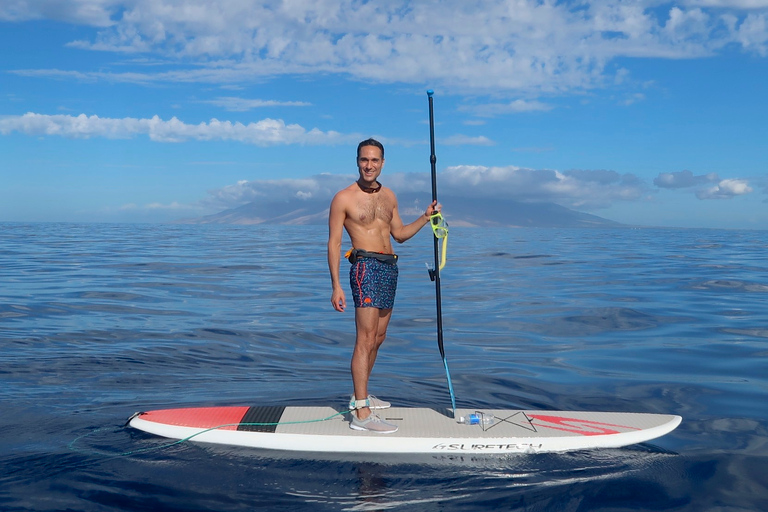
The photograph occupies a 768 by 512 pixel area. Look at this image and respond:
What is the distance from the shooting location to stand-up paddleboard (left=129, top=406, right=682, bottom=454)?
5.62 metres

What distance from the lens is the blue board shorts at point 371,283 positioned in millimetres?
5875

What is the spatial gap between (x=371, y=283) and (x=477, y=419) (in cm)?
166

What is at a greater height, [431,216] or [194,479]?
[431,216]

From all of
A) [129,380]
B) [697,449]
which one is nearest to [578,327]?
[697,449]

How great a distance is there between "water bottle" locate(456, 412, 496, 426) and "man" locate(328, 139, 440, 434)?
0.73m

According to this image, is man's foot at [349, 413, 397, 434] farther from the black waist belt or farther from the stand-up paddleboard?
the black waist belt

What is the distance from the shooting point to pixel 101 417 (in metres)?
6.44

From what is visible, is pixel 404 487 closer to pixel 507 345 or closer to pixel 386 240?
pixel 386 240

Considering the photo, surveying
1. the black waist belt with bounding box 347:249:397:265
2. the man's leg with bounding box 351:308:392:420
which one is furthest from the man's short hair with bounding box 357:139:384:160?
the man's leg with bounding box 351:308:392:420

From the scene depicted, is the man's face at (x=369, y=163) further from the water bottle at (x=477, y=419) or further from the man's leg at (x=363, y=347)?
the water bottle at (x=477, y=419)

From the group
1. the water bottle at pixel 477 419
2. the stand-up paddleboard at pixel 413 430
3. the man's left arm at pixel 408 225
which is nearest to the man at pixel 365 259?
the man's left arm at pixel 408 225

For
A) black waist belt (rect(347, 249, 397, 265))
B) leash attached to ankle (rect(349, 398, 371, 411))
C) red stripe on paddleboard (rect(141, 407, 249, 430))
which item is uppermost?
black waist belt (rect(347, 249, 397, 265))

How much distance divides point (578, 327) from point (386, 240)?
714 cm

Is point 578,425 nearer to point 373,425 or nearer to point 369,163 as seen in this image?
point 373,425
